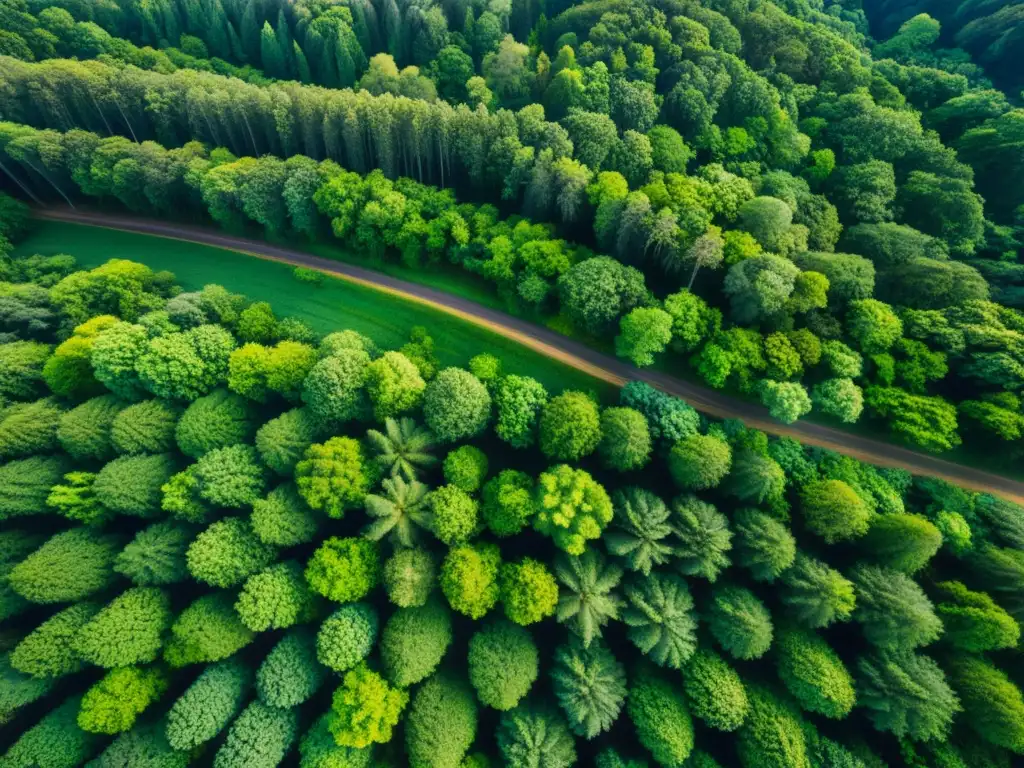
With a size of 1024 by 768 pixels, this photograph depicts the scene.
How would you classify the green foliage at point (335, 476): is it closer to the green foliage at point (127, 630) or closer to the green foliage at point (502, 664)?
the green foliage at point (127, 630)

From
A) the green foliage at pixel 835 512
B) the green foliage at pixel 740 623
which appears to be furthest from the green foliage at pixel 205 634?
the green foliage at pixel 835 512

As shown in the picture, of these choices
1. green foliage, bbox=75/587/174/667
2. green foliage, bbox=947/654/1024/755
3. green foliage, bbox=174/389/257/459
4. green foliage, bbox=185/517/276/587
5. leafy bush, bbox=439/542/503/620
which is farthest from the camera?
green foliage, bbox=174/389/257/459

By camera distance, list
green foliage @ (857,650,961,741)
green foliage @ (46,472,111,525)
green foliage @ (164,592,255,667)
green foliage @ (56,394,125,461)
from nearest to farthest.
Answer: green foliage @ (857,650,961,741), green foliage @ (164,592,255,667), green foliage @ (46,472,111,525), green foliage @ (56,394,125,461)

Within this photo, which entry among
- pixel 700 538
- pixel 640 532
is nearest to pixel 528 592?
pixel 640 532

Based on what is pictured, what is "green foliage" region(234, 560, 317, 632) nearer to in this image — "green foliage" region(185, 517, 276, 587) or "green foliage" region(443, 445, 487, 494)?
"green foliage" region(185, 517, 276, 587)

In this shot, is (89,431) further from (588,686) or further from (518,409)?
(588,686)

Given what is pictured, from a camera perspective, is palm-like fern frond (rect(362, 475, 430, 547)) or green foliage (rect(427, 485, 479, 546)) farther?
green foliage (rect(427, 485, 479, 546))

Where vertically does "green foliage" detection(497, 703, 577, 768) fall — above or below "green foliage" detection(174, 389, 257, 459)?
below

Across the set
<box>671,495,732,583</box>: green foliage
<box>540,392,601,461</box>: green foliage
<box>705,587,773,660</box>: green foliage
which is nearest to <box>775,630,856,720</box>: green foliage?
<box>705,587,773,660</box>: green foliage
